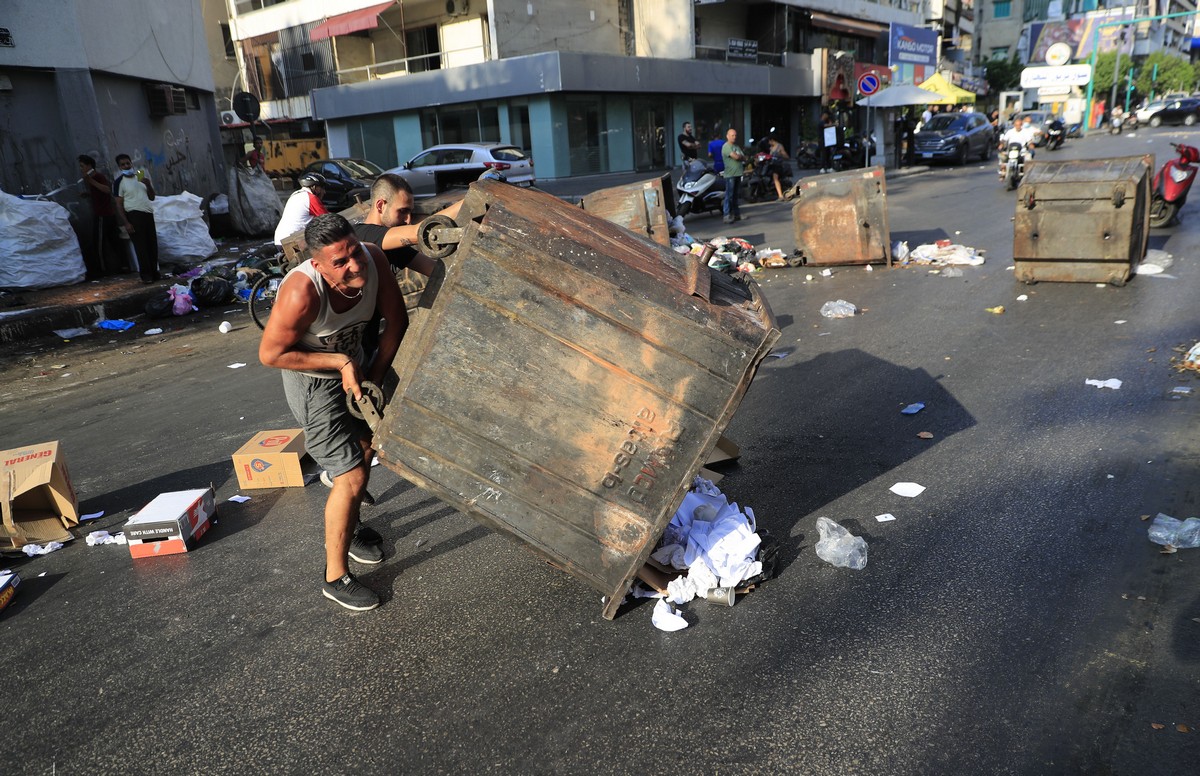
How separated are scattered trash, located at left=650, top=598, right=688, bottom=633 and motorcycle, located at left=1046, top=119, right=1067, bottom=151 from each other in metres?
31.2

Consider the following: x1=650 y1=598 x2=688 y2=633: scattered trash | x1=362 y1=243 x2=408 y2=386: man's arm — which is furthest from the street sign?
x1=650 y1=598 x2=688 y2=633: scattered trash

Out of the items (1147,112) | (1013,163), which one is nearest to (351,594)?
(1013,163)

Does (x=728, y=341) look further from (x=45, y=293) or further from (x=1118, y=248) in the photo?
(x=45, y=293)

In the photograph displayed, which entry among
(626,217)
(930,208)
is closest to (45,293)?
(626,217)

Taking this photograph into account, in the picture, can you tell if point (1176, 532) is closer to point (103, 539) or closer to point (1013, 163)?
point (103, 539)

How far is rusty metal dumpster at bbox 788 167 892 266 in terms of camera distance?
9281 millimetres

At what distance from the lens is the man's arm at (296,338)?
2969mm

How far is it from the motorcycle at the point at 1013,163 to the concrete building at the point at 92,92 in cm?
1662

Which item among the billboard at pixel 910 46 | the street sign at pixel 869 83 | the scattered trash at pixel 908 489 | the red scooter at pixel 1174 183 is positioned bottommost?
the scattered trash at pixel 908 489

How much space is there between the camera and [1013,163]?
16.3m

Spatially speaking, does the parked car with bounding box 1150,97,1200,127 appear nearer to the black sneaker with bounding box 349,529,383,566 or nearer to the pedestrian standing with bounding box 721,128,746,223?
the pedestrian standing with bounding box 721,128,746,223

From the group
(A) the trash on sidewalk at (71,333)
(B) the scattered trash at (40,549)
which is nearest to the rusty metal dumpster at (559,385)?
(B) the scattered trash at (40,549)

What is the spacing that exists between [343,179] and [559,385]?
1739 cm

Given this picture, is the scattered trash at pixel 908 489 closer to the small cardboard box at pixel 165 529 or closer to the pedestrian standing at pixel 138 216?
the small cardboard box at pixel 165 529
